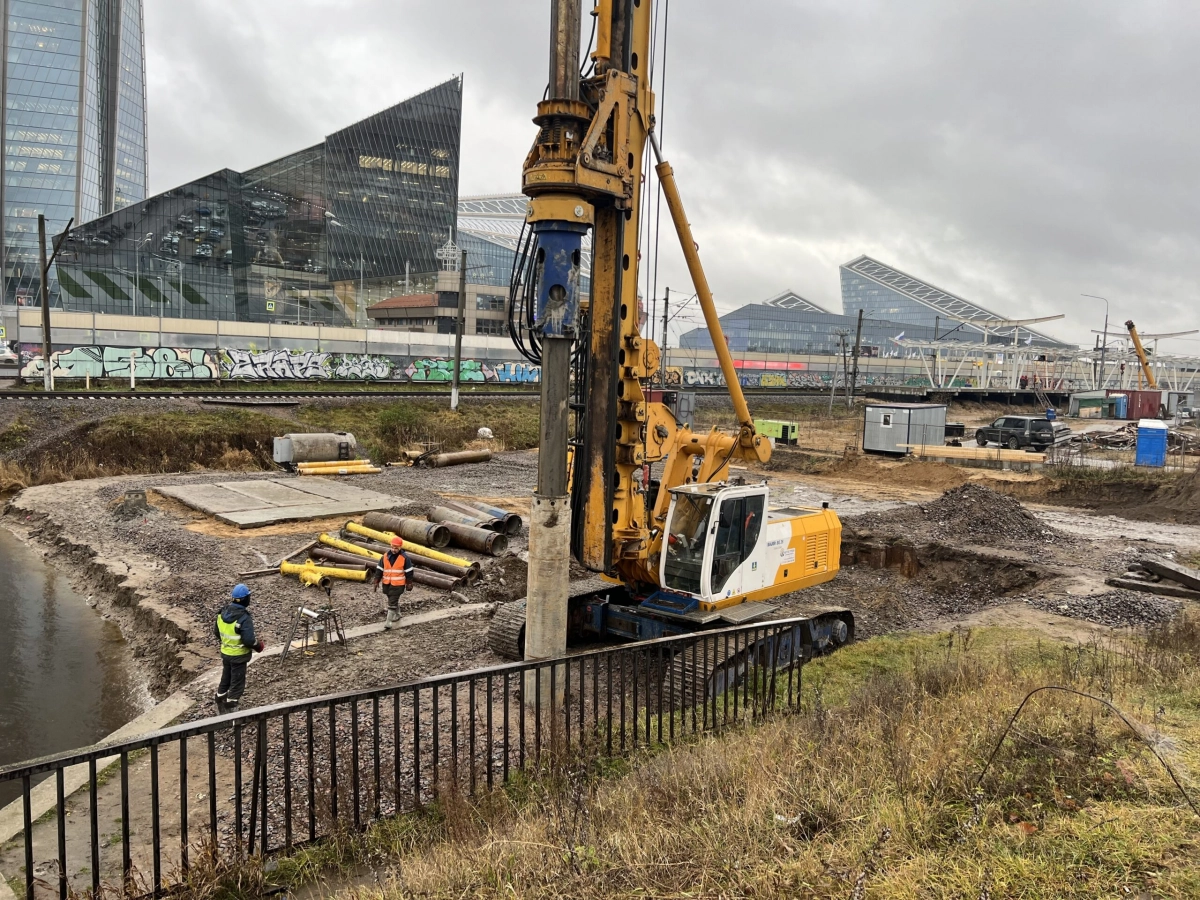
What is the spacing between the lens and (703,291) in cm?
1041

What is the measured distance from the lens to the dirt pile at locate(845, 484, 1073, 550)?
58.5 ft

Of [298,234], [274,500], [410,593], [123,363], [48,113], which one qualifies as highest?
[48,113]

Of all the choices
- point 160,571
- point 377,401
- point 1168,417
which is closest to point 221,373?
point 377,401

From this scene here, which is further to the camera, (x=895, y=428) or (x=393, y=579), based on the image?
(x=895, y=428)

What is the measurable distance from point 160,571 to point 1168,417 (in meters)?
66.7

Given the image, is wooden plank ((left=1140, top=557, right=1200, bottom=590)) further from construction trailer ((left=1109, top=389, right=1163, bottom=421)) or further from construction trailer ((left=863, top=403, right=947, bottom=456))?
construction trailer ((left=1109, top=389, right=1163, bottom=421))

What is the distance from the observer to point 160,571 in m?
14.5

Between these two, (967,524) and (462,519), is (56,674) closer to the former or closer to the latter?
(462,519)

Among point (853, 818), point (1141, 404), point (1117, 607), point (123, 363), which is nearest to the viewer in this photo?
point (853, 818)

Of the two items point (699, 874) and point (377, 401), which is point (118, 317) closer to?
point (377, 401)

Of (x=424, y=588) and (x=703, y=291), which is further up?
(x=703, y=291)

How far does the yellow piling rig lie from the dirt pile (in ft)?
36.1

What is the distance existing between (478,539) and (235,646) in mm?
7890

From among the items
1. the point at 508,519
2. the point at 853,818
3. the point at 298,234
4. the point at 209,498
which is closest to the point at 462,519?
the point at 508,519
